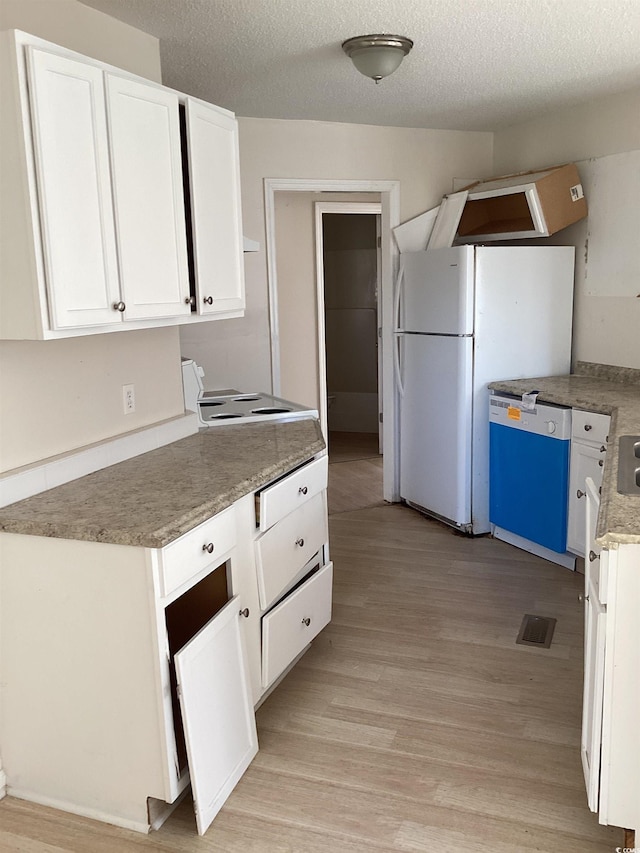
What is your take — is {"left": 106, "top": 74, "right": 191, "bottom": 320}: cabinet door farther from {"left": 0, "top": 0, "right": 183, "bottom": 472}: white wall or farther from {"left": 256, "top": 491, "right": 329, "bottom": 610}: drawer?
{"left": 256, "top": 491, "right": 329, "bottom": 610}: drawer

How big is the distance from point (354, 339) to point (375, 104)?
3.50 m

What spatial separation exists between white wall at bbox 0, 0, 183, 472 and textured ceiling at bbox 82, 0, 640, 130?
112 mm

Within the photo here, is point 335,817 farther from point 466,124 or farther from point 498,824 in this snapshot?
point 466,124

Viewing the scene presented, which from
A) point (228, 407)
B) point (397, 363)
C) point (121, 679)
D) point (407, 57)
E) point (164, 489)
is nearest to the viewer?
point (121, 679)

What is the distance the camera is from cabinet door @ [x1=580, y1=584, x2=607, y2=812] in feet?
6.29

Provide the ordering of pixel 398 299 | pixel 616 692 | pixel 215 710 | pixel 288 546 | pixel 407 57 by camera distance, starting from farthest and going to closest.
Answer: pixel 398 299
pixel 407 57
pixel 288 546
pixel 215 710
pixel 616 692

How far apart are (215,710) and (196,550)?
1.53 ft

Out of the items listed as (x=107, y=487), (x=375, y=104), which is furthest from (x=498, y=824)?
(x=375, y=104)

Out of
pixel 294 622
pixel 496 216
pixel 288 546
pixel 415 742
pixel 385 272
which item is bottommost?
pixel 415 742

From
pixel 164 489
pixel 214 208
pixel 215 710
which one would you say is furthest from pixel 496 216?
pixel 215 710

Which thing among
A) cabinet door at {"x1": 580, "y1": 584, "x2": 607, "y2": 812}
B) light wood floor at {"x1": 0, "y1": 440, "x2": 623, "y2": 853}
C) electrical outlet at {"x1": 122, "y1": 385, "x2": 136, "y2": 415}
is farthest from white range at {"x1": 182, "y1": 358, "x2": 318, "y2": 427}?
cabinet door at {"x1": 580, "y1": 584, "x2": 607, "y2": 812}

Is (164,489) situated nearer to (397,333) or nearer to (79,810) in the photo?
(79,810)

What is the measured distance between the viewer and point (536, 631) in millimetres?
3248

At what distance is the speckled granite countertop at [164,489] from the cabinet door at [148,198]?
1.77 feet
